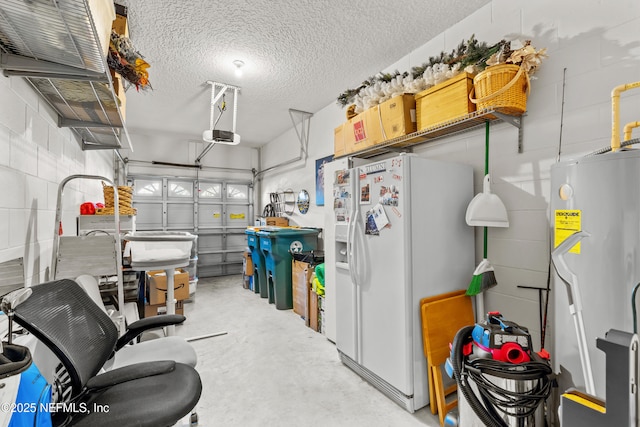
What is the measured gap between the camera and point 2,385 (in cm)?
71

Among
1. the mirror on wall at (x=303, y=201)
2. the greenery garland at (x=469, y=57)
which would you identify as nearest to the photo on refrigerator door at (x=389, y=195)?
the greenery garland at (x=469, y=57)

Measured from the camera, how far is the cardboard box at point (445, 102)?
6.64ft

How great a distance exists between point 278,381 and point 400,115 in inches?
95.4

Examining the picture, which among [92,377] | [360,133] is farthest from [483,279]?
[92,377]

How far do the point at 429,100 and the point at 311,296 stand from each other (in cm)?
247

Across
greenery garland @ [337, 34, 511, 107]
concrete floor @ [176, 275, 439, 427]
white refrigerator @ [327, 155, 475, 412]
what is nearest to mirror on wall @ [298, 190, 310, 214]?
concrete floor @ [176, 275, 439, 427]

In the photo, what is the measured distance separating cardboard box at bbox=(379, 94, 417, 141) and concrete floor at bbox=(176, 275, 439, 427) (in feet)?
6.88

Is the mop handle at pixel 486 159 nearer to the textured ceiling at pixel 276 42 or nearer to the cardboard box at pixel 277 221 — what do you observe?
the textured ceiling at pixel 276 42

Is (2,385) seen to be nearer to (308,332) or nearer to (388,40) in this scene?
(308,332)

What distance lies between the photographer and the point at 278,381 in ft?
7.80

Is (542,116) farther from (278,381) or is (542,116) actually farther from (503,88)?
(278,381)

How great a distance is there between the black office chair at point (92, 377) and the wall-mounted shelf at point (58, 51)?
1.05m

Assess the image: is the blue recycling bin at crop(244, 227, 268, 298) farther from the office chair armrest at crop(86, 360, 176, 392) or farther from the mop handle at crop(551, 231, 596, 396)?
the mop handle at crop(551, 231, 596, 396)

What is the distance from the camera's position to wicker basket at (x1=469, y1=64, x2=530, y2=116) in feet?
5.85
